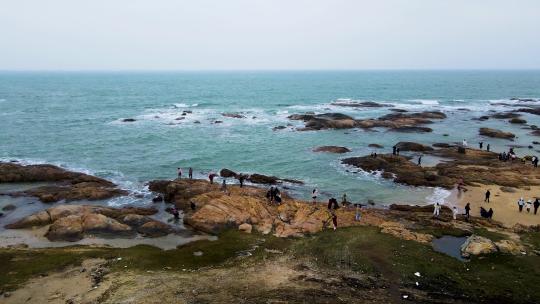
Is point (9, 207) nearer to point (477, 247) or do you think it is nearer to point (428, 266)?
point (428, 266)

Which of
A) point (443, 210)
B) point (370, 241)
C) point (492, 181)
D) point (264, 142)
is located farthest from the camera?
point (264, 142)

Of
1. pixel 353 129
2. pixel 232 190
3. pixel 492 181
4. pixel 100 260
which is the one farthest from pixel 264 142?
pixel 100 260

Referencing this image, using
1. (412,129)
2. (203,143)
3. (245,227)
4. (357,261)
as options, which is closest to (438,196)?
(357,261)

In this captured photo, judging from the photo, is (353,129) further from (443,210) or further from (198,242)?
(198,242)

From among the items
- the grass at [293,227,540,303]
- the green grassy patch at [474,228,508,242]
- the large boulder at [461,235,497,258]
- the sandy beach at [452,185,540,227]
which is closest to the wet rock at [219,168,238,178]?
the grass at [293,227,540,303]

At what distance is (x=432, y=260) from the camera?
2497 centimetres

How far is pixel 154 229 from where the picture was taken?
104ft

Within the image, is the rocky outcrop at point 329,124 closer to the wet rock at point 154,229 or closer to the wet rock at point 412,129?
the wet rock at point 412,129

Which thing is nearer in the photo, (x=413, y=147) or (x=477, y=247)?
(x=477, y=247)

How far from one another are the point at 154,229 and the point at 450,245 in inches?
814

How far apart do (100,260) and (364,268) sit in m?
15.7

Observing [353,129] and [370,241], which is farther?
[353,129]

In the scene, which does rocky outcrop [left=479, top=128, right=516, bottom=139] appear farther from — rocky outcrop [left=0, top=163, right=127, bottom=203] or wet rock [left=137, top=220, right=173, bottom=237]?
wet rock [left=137, top=220, right=173, bottom=237]

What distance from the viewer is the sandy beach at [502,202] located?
34.2 m
